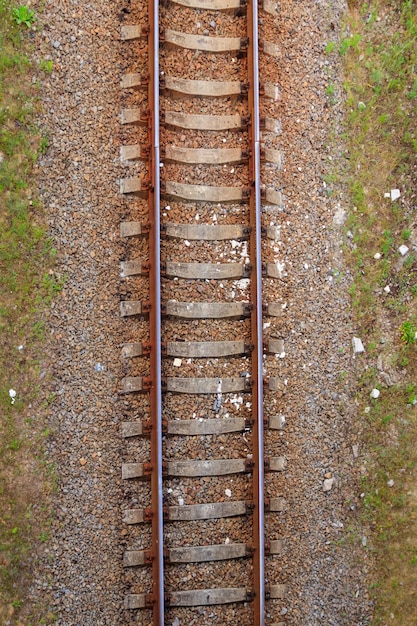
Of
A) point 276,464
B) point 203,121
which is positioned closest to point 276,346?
point 276,464

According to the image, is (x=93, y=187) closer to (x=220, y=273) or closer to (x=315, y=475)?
(x=220, y=273)

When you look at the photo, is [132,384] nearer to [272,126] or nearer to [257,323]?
[257,323]

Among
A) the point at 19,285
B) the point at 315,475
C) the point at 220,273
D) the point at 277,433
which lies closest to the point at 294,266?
the point at 220,273

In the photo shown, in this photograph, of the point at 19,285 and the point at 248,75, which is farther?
the point at 248,75

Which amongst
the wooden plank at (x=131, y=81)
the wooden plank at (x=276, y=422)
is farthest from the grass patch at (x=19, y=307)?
the wooden plank at (x=276, y=422)

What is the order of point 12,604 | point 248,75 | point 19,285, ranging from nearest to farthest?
point 12,604
point 19,285
point 248,75

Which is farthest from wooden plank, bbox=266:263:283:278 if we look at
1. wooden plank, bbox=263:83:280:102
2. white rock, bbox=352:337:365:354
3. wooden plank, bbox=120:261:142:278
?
wooden plank, bbox=263:83:280:102

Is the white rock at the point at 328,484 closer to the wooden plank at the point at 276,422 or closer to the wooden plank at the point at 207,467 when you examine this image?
the wooden plank at the point at 276,422
